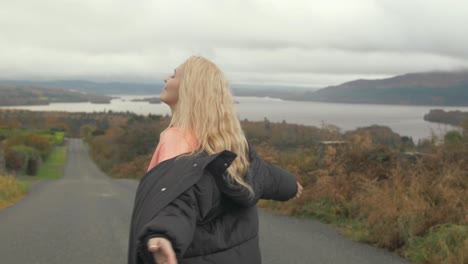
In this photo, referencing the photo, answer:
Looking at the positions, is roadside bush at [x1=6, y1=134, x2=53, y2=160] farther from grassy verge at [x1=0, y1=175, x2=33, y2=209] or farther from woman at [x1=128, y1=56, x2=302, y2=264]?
woman at [x1=128, y1=56, x2=302, y2=264]

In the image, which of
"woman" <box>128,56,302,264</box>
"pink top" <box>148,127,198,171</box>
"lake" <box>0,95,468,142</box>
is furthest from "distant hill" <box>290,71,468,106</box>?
"pink top" <box>148,127,198,171</box>

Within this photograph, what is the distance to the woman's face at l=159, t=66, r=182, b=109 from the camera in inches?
114

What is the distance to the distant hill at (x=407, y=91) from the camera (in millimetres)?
34694

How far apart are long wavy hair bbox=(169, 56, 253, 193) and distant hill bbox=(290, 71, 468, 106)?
27348mm

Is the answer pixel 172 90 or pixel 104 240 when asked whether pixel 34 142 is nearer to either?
pixel 104 240

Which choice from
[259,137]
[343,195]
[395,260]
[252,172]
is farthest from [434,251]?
[259,137]

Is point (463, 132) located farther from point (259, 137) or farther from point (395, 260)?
point (259, 137)

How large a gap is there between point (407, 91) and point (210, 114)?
157ft

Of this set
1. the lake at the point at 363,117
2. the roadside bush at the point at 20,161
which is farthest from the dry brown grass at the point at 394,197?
the roadside bush at the point at 20,161

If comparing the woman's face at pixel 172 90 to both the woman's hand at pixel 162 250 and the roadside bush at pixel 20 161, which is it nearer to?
the woman's hand at pixel 162 250

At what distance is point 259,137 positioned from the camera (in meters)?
20.7

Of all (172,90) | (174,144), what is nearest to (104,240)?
(172,90)

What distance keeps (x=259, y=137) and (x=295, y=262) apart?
13.8m

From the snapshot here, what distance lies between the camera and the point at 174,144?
2.64 m
